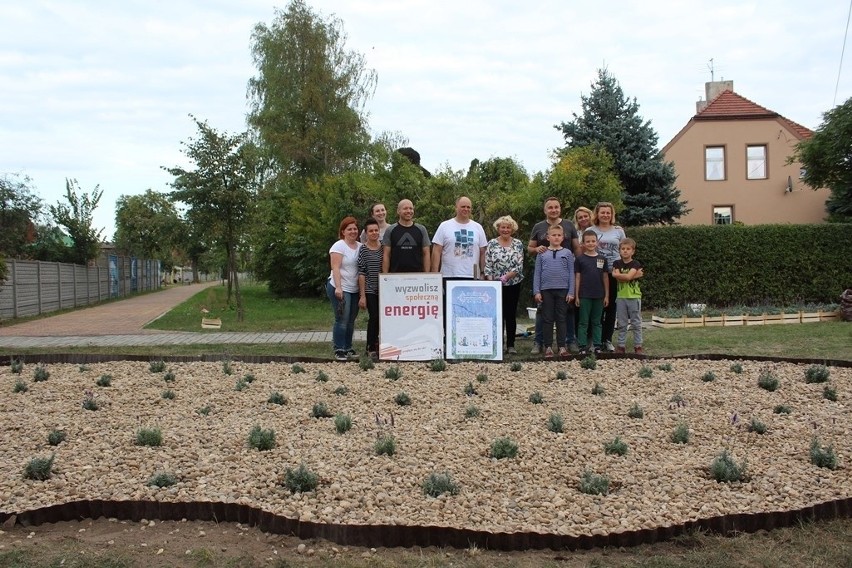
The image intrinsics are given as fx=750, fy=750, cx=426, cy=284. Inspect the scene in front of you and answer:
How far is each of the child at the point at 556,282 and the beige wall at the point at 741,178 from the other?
22926 millimetres

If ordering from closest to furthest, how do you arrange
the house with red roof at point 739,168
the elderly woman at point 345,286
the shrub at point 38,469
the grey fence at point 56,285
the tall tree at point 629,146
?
the shrub at point 38,469, the elderly woman at point 345,286, the grey fence at point 56,285, the tall tree at point 629,146, the house with red roof at point 739,168

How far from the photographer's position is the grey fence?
20.0 meters

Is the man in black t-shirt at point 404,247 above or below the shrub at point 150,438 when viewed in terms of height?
above

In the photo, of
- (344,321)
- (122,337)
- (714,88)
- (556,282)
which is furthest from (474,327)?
(714,88)

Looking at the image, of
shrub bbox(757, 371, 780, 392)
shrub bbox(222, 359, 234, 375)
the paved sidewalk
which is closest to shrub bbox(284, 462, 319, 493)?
shrub bbox(222, 359, 234, 375)

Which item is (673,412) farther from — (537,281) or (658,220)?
(658,220)

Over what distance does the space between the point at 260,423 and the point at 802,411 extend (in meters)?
4.37

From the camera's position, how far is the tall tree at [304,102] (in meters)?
33.5

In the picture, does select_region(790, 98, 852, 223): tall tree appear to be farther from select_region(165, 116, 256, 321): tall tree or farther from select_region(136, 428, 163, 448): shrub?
select_region(136, 428, 163, 448): shrub

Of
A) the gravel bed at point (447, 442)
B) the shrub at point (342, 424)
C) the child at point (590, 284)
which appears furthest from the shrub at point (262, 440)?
the child at point (590, 284)

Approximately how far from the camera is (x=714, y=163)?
98.7ft

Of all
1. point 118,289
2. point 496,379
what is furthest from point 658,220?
point 118,289

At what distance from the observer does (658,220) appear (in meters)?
23.6

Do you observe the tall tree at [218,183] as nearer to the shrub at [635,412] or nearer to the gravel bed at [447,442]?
the gravel bed at [447,442]
